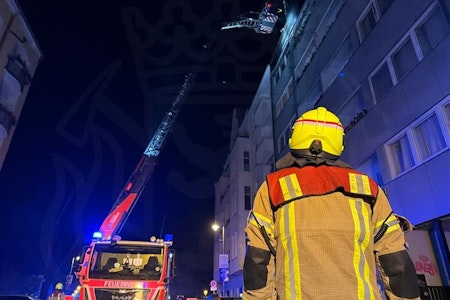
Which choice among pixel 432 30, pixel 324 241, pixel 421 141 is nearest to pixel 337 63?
pixel 432 30

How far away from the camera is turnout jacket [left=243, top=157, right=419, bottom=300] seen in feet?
5.61

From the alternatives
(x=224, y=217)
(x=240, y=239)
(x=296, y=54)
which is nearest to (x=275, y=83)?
(x=296, y=54)

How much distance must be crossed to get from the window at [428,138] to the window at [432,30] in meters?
2.04

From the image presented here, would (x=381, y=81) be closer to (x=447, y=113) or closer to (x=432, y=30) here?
(x=432, y=30)

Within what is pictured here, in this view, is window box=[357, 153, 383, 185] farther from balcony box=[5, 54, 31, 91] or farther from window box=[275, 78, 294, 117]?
balcony box=[5, 54, 31, 91]

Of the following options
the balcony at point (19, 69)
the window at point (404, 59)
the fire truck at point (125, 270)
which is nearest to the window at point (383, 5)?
the window at point (404, 59)

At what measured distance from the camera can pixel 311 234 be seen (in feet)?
5.88

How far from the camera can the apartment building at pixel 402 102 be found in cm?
810

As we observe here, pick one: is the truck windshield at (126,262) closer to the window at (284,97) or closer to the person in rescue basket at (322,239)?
the person in rescue basket at (322,239)

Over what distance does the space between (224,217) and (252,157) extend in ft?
30.2

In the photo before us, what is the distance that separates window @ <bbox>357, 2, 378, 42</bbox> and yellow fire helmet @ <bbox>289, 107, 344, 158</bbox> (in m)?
11.6

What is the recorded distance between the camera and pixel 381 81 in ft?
36.9

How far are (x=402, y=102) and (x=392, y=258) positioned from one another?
9.43m

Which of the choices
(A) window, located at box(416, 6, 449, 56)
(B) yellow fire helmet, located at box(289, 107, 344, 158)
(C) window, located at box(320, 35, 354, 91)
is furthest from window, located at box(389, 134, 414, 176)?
(B) yellow fire helmet, located at box(289, 107, 344, 158)
